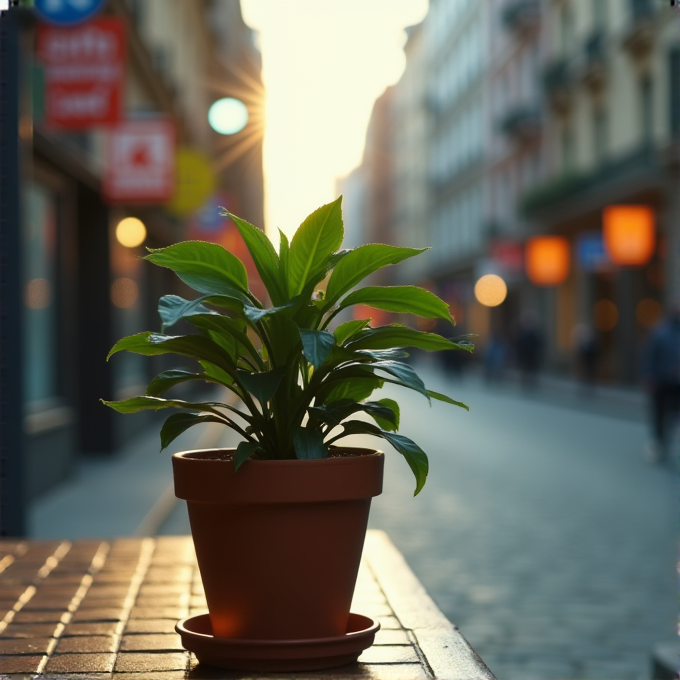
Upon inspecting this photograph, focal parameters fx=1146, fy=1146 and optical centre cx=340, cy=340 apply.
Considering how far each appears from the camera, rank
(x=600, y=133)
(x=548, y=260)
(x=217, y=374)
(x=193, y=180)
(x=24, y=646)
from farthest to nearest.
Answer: (x=548, y=260) → (x=600, y=133) → (x=193, y=180) → (x=24, y=646) → (x=217, y=374)

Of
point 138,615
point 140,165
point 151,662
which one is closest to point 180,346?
point 151,662

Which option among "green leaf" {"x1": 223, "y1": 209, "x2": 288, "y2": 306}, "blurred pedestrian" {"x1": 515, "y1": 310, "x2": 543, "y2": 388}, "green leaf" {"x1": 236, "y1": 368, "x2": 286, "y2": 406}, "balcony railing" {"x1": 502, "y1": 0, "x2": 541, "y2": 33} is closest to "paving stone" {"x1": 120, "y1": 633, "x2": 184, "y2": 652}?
"green leaf" {"x1": 236, "y1": 368, "x2": 286, "y2": 406}

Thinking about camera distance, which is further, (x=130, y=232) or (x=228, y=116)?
(x=130, y=232)

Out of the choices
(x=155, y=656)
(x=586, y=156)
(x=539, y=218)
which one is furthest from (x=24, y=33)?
(x=539, y=218)

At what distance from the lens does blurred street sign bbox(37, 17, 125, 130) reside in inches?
369

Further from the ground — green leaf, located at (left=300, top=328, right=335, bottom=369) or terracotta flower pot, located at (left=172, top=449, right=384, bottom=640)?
green leaf, located at (left=300, top=328, right=335, bottom=369)

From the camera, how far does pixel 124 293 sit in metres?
15.2

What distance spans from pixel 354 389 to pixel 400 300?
29 centimetres

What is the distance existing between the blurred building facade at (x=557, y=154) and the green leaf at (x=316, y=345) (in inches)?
372

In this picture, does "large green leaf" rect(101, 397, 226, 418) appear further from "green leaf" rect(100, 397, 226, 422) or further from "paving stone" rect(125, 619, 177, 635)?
"paving stone" rect(125, 619, 177, 635)

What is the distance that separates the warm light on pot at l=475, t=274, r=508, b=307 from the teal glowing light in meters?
32.9

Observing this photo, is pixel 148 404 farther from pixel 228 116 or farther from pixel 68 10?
pixel 228 116

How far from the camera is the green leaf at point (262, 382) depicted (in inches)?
95.7

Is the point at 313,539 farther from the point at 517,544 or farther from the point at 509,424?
the point at 509,424
